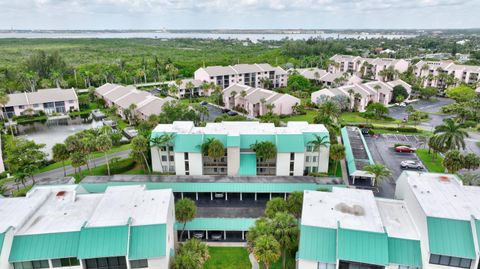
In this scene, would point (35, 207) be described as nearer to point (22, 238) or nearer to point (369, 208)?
point (22, 238)

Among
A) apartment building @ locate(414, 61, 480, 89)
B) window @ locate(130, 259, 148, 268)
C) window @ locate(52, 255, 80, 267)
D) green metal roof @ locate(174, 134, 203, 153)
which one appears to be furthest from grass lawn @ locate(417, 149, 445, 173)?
apartment building @ locate(414, 61, 480, 89)

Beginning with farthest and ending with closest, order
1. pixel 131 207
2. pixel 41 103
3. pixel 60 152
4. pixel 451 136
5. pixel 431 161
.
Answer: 1. pixel 41 103
2. pixel 431 161
3. pixel 451 136
4. pixel 60 152
5. pixel 131 207

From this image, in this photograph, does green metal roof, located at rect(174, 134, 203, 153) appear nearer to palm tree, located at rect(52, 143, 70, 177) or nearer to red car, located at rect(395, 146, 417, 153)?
palm tree, located at rect(52, 143, 70, 177)

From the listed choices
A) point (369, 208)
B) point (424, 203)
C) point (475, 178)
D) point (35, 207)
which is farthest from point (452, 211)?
point (35, 207)

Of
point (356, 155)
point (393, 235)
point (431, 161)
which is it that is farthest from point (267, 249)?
point (431, 161)

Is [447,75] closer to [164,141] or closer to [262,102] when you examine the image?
[262,102]

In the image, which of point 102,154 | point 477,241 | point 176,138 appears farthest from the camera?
point 102,154
